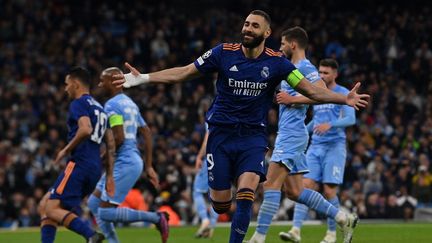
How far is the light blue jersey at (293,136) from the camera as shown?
12.0 m

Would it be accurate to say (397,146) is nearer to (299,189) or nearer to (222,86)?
(299,189)

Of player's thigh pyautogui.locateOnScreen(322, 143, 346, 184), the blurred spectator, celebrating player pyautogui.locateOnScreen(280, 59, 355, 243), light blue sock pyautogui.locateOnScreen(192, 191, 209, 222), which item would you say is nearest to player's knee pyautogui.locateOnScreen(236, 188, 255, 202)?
celebrating player pyautogui.locateOnScreen(280, 59, 355, 243)

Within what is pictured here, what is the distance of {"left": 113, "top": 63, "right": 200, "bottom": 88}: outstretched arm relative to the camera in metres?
9.83

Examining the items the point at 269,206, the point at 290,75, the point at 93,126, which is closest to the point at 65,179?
the point at 93,126

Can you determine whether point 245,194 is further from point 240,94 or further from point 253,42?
point 253,42

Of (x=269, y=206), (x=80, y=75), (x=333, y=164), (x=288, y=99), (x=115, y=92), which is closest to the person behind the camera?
(x=288, y=99)

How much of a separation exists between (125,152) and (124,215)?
3.06 ft

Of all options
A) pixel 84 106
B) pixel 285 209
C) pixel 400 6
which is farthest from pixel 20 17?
pixel 84 106

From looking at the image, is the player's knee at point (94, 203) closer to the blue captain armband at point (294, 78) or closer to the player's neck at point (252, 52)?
the player's neck at point (252, 52)

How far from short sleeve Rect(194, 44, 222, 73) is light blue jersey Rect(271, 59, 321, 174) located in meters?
2.14

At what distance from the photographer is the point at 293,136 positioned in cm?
1212

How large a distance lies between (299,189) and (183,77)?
290 centimetres

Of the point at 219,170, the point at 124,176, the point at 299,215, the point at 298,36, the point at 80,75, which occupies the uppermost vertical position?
the point at 298,36

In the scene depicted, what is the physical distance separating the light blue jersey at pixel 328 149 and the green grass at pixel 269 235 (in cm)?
93
